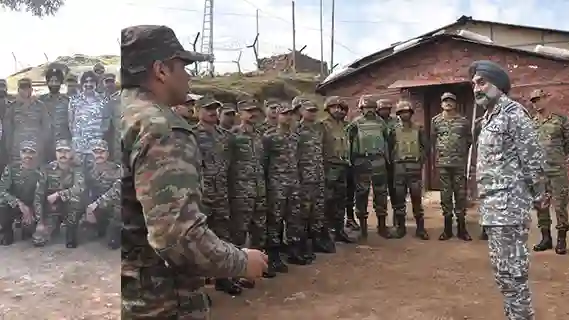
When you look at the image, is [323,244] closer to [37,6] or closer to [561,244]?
[561,244]

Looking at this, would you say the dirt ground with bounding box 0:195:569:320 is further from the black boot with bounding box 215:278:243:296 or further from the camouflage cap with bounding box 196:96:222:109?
the camouflage cap with bounding box 196:96:222:109

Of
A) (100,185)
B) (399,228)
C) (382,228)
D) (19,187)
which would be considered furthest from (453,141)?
(19,187)

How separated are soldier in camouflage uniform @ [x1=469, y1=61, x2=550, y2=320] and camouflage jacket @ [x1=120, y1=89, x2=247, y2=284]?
7.10 feet

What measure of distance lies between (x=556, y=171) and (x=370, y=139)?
2.10m

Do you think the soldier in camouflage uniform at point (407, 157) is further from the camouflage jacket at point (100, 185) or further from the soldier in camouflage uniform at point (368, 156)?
the camouflage jacket at point (100, 185)

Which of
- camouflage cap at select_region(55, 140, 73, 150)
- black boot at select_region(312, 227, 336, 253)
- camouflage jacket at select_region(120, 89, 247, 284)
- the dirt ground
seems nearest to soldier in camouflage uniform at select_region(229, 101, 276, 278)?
the dirt ground

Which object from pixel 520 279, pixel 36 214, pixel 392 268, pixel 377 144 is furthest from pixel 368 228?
pixel 36 214

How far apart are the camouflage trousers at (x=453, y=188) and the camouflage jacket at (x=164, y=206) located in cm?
592

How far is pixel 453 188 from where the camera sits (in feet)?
23.9

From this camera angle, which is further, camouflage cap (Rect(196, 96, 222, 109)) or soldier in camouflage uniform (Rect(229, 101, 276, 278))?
soldier in camouflage uniform (Rect(229, 101, 276, 278))

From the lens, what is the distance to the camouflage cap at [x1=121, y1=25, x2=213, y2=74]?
5.88ft

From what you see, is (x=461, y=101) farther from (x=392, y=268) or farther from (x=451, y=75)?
(x=392, y=268)

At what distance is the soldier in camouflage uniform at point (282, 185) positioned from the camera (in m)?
5.79

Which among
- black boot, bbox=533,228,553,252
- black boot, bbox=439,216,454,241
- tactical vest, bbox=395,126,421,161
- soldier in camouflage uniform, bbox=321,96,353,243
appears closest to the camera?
black boot, bbox=533,228,553,252
